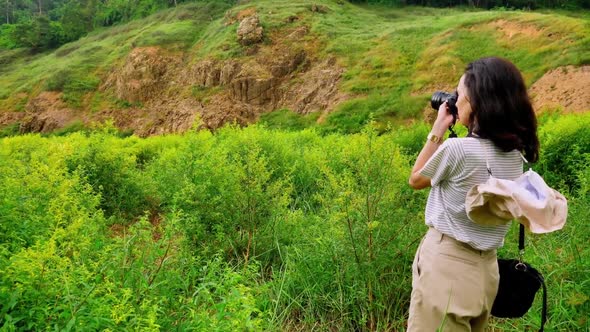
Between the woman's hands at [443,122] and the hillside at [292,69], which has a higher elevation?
the woman's hands at [443,122]

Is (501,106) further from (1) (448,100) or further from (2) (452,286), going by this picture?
(2) (452,286)

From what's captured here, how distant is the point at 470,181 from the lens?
189 centimetres

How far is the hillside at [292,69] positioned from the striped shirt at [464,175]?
14033 mm

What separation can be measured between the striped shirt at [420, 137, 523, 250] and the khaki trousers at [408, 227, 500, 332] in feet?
0.16

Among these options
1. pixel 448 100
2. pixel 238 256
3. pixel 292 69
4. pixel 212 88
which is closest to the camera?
pixel 448 100

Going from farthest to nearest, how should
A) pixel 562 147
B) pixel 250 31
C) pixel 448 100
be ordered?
pixel 250 31 < pixel 562 147 < pixel 448 100

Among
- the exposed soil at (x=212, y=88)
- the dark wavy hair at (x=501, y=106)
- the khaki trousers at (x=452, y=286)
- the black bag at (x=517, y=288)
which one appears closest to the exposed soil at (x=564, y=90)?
the exposed soil at (x=212, y=88)

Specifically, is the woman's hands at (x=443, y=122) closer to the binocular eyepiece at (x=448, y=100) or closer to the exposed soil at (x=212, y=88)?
the binocular eyepiece at (x=448, y=100)

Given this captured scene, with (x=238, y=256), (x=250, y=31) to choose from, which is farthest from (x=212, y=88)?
(x=238, y=256)

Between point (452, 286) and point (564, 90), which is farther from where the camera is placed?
point (564, 90)

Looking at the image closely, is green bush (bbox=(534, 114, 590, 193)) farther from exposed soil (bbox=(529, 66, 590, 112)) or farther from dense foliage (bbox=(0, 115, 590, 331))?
exposed soil (bbox=(529, 66, 590, 112))

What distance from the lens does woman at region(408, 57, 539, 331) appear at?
186cm

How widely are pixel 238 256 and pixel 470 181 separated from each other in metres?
2.52

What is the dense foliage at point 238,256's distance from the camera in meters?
2.09
